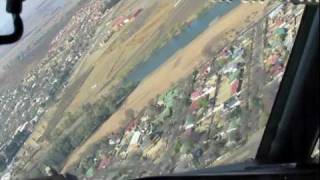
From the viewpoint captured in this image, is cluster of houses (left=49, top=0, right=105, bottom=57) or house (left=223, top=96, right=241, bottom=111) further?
house (left=223, top=96, right=241, bottom=111)

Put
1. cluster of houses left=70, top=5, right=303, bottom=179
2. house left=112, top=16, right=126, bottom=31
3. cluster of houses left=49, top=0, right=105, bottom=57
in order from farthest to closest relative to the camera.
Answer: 1. cluster of houses left=70, top=5, right=303, bottom=179
2. house left=112, top=16, right=126, bottom=31
3. cluster of houses left=49, top=0, right=105, bottom=57

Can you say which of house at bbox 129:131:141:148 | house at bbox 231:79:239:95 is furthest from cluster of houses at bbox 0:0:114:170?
house at bbox 231:79:239:95

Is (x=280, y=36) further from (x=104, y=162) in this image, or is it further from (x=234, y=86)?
(x=104, y=162)

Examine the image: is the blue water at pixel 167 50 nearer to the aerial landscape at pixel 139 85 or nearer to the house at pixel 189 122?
the aerial landscape at pixel 139 85

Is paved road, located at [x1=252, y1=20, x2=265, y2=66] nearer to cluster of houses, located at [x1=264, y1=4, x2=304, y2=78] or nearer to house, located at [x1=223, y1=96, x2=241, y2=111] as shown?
cluster of houses, located at [x1=264, y1=4, x2=304, y2=78]

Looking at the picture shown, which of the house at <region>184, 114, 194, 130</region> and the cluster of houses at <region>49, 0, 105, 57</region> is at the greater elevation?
the cluster of houses at <region>49, 0, 105, 57</region>

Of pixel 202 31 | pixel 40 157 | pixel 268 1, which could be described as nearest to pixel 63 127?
pixel 40 157

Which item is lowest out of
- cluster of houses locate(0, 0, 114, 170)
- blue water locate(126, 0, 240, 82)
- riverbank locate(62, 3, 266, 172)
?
riverbank locate(62, 3, 266, 172)

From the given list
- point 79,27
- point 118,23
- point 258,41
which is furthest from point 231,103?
point 79,27

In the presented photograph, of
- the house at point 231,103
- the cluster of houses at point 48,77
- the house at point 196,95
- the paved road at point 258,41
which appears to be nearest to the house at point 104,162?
the cluster of houses at point 48,77
